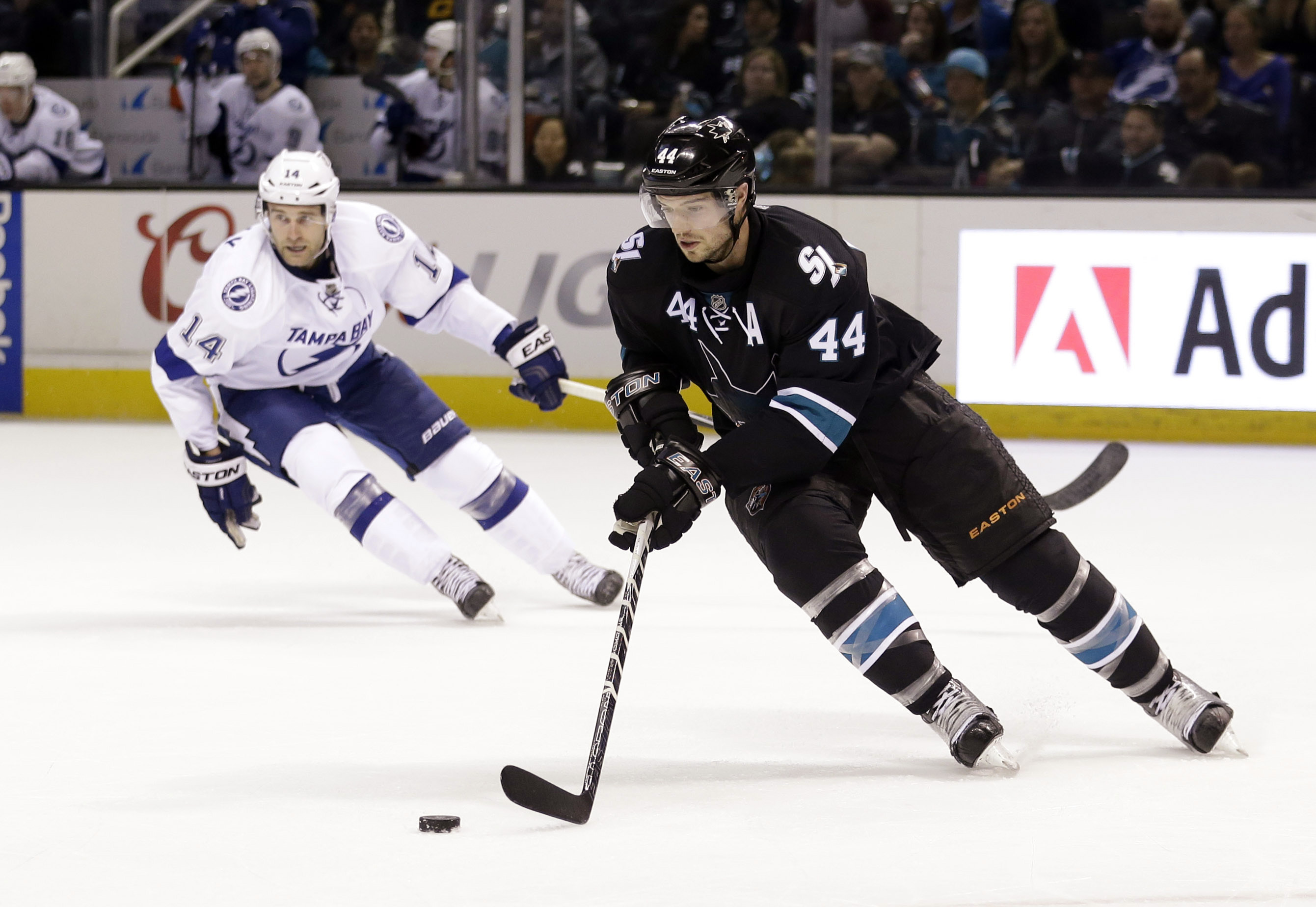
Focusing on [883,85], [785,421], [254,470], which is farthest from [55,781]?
[883,85]

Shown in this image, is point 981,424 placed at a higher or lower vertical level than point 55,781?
higher

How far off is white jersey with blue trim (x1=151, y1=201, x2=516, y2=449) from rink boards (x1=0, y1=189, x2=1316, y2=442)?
3061 mm

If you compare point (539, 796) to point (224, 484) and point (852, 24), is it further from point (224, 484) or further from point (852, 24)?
point (852, 24)

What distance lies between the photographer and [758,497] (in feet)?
8.63

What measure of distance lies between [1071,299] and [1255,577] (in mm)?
2537

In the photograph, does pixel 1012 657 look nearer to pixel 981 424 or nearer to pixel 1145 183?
pixel 981 424

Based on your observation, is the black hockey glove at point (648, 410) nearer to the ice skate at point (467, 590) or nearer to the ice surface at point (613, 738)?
the ice surface at point (613, 738)

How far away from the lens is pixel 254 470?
20.6 ft

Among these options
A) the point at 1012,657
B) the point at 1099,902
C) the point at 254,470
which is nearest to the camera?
the point at 1099,902

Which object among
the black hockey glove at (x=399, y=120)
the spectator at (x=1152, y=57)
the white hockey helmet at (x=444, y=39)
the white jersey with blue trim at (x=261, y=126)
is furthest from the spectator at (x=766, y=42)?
the white jersey with blue trim at (x=261, y=126)

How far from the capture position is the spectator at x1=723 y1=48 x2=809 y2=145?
7199 mm

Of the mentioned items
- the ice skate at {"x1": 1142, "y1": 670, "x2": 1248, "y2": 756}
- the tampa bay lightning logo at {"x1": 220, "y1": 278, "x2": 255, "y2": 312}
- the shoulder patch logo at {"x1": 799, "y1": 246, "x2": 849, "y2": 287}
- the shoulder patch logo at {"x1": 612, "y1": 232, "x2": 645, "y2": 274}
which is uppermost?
the shoulder patch logo at {"x1": 799, "y1": 246, "x2": 849, "y2": 287}

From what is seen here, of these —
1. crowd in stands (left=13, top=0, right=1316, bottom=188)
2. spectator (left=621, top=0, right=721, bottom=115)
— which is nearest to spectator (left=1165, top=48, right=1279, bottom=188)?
crowd in stands (left=13, top=0, right=1316, bottom=188)

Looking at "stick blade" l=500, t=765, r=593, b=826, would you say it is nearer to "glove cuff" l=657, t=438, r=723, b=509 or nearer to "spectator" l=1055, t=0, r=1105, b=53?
"glove cuff" l=657, t=438, r=723, b=509
